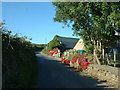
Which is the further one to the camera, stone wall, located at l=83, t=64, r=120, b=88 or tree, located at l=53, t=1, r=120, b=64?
tree, located at l=53, t=1, r=120, b=64

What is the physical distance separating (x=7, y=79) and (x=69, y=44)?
3780cm

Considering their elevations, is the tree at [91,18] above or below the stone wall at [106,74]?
above

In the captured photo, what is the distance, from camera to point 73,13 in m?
12.8

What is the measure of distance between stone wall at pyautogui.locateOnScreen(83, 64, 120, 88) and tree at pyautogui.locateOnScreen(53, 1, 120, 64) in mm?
2059

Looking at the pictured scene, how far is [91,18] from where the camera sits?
42.1 feet

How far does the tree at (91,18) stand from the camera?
447 inches

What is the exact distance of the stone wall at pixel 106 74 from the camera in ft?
29.9

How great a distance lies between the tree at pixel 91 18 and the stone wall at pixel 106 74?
81.0 inches

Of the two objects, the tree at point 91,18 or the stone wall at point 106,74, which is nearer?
the stone wall at point 106,74

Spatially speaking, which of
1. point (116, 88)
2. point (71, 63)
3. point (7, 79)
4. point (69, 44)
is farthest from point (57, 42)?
point (7, 79)

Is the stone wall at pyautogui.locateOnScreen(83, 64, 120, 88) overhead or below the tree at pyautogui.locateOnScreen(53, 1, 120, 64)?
below

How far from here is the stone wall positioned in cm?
912

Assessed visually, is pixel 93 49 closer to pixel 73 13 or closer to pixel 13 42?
pixel 73 13

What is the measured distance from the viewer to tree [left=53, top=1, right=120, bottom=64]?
1135 cm
